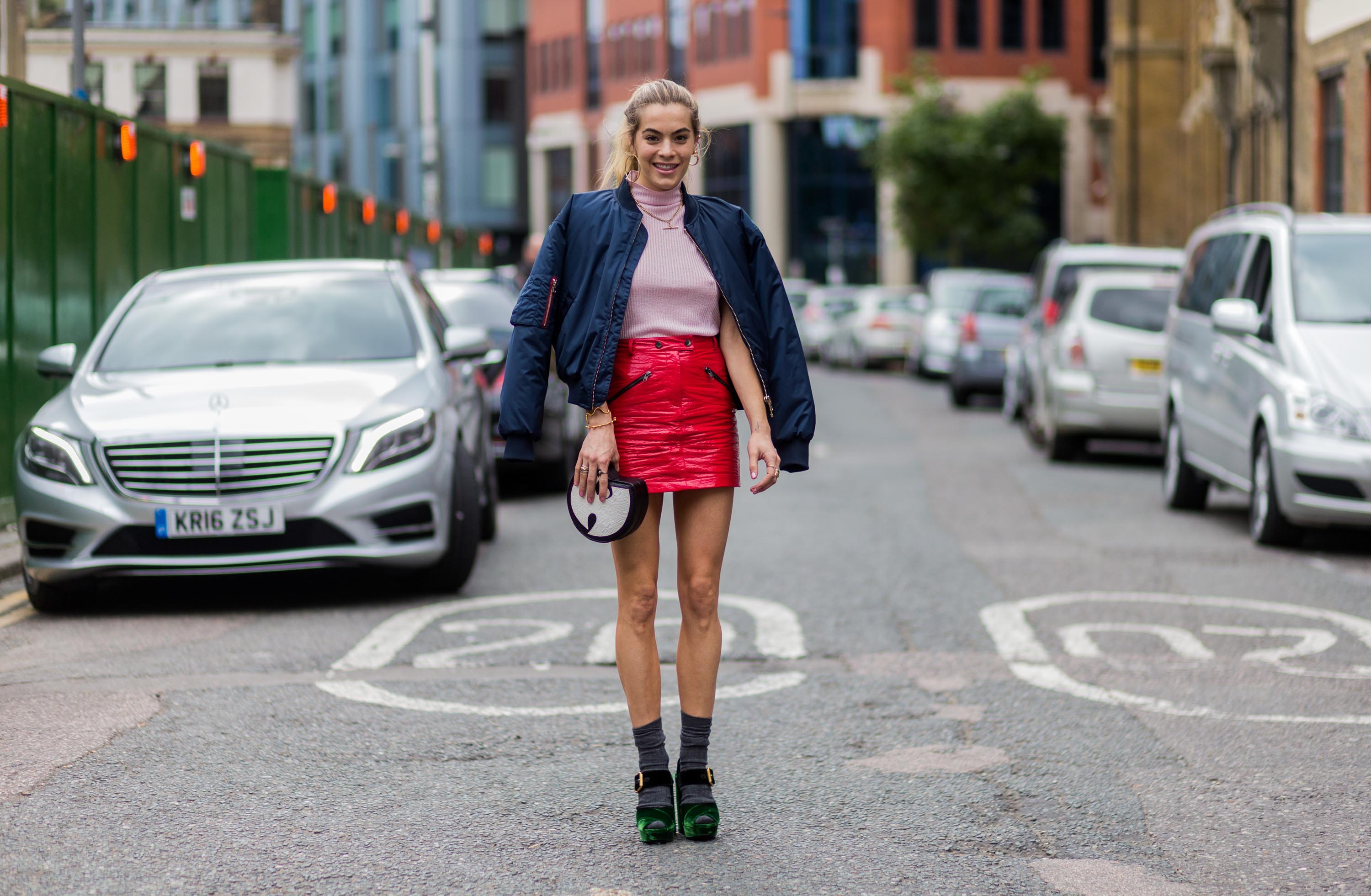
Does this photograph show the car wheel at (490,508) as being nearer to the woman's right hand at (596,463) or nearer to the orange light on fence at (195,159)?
the orange light on fence at (195,159)

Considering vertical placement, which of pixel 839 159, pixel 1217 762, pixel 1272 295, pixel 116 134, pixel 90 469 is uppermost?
pixel 839 159

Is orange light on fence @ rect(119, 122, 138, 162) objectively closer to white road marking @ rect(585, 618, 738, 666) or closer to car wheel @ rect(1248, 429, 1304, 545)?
white road marking @ rect(585, 618, 738, 666)

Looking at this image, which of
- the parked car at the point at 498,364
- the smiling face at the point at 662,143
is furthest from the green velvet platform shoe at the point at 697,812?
the parked car at the point at 498,364

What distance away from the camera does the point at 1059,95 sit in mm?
66688

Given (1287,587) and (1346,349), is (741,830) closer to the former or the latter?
(1287,587)

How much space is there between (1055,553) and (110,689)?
565 cm

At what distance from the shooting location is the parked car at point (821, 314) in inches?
1671

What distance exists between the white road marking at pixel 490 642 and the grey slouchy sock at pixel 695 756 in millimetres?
2533

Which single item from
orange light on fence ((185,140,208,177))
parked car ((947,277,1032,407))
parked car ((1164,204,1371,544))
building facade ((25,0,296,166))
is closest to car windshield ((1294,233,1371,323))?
parked car ((1164,204,1371,544))

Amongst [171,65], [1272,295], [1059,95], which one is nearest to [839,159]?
[1059,95]

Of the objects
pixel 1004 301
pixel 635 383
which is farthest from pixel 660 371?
pixel 1004 301

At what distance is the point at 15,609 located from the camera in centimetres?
884

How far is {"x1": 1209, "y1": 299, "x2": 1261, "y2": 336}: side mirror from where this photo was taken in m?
11.3

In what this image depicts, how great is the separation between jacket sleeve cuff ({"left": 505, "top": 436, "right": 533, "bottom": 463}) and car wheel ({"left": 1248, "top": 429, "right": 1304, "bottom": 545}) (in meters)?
6.84
